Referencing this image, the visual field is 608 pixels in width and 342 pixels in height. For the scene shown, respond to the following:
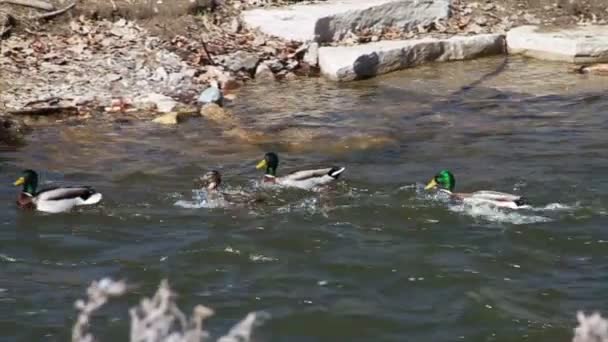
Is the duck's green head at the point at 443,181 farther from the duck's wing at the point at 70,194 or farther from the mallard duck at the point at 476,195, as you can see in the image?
the duck's wing at the point at 70,194

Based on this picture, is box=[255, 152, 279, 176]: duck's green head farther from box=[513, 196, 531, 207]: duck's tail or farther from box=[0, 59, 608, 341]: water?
box=[513, 196, 531, 207]: duck's tail

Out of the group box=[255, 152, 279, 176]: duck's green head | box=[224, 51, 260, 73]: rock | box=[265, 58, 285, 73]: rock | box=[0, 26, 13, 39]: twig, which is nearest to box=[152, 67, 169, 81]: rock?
box=[224, 51, 260, 73]: rock

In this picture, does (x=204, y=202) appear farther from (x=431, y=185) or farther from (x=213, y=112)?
(x=213, y=112)

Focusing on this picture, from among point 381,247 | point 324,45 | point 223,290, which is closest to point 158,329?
point 223,290

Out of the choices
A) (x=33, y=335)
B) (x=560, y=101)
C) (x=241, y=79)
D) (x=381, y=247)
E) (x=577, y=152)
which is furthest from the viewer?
(x=241, y=79)

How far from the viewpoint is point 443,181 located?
10539 millimetres

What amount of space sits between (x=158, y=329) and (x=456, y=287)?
200 inches

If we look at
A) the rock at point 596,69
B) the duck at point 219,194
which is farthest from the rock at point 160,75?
the rock at point 596,69

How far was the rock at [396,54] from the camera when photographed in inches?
601

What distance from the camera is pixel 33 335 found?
7.52 metres

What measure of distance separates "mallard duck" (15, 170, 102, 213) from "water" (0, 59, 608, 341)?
0.10 metres

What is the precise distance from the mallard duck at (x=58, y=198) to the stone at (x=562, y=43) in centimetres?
835

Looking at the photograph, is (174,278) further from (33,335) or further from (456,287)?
(456,287)

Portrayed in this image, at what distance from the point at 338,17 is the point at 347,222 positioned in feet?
23.3
